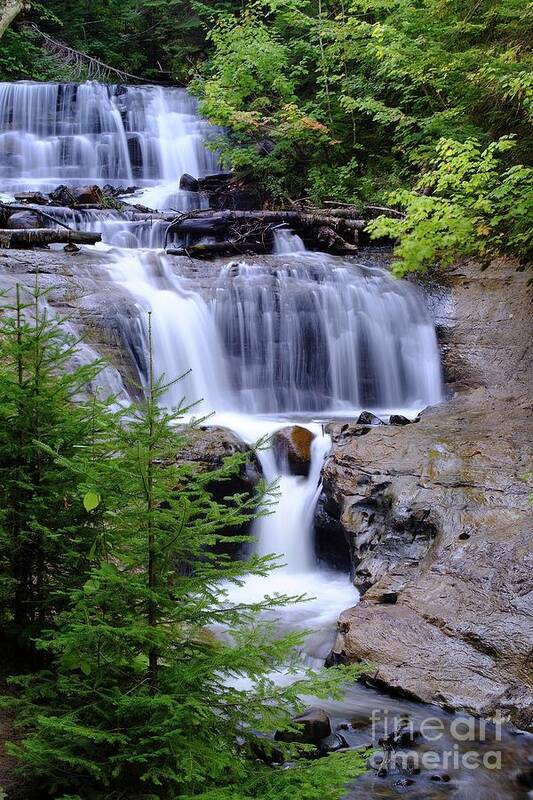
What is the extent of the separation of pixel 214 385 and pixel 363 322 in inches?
104

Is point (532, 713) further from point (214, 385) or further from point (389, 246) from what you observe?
point (389, 246)

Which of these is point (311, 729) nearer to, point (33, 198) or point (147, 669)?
point (147, 669)

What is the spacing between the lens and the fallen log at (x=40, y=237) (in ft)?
37.0

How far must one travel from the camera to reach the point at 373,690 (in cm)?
531

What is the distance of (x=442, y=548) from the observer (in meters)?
6.24

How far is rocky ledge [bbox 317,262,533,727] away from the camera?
518 cm


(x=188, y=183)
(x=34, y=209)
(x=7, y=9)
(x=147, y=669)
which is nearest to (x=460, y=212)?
(x=7, y=9)

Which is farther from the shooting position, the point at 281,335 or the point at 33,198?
the point at 33,198

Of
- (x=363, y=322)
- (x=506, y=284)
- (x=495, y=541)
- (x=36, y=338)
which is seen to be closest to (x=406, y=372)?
(x=363, y=322)

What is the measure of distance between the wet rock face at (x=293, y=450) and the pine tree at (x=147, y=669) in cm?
533

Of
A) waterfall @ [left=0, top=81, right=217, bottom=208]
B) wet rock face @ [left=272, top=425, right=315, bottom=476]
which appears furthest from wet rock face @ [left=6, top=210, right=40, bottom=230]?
wet rock face @ [left=272, top=425, right=315, bottom=476]

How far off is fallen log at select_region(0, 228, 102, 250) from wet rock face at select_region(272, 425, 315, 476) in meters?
5.43

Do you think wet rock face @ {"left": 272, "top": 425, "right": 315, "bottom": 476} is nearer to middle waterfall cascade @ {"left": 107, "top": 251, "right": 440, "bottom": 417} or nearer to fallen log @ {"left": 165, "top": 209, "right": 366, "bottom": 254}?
middle waterfall cascade @ {"left": 107, "top": 251, "right": 440, "bottom": 417}

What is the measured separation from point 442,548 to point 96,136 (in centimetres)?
1591
